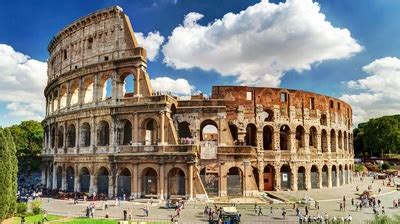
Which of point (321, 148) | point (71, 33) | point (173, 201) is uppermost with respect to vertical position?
point (71, 33)

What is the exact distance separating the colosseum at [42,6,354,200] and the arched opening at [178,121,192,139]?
0.10 m

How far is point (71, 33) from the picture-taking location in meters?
39.4

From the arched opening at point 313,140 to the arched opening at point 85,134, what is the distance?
24766 millimetres

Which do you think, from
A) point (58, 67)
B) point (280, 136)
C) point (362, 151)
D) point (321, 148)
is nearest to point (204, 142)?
point (280, 136)

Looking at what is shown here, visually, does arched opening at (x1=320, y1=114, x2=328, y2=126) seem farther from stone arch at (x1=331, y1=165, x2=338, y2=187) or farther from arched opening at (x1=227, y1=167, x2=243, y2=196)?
arched opening at (x1=227, y1=167, x2=243, y2=196)

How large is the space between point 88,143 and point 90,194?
18.0ft

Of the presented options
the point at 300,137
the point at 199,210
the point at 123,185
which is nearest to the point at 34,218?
the point at 123,185

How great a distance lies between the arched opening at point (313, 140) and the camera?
41394 millimetres

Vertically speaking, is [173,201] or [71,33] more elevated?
[71,33]

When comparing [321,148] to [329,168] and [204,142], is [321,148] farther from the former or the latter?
[204,142]

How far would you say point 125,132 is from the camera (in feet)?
118

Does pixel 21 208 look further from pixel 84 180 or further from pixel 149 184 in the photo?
pixel 149 184

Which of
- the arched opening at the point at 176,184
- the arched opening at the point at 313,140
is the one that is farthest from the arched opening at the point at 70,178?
the arched opening at the point at 313,140

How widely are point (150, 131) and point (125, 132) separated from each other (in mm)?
2537
